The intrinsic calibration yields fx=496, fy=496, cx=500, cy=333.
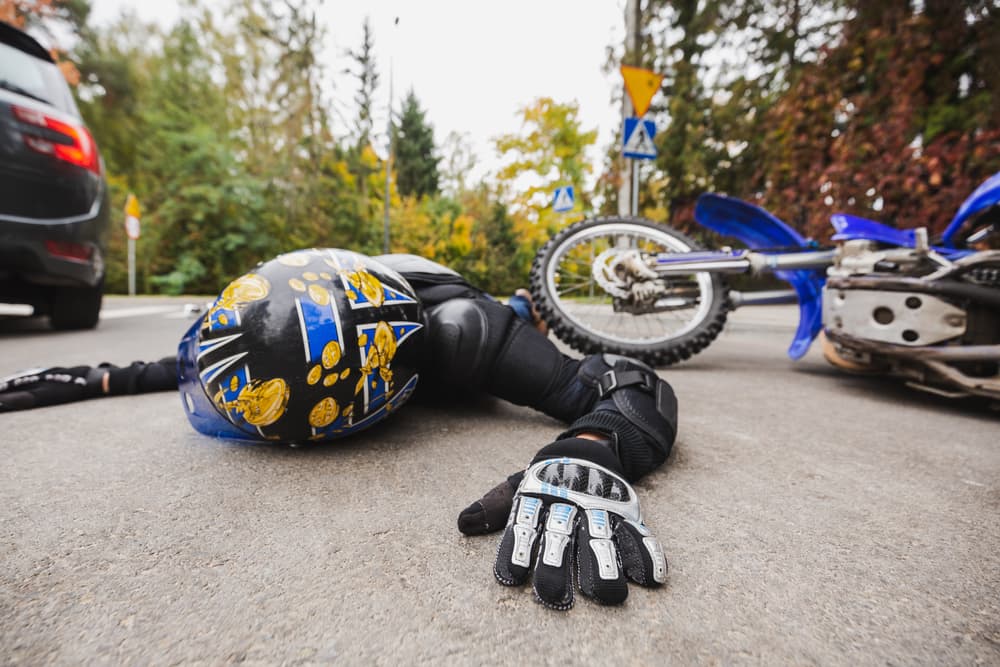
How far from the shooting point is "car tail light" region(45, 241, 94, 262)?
2924 millimetres

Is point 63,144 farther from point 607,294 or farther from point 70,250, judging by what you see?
point 607,294

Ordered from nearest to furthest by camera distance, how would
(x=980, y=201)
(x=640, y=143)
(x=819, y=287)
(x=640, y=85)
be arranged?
(x=980, y=201), (x=819, y=287), (x=640, y=85), (x=640, y=143)

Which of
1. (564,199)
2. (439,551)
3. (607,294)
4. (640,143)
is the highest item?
(564,199)

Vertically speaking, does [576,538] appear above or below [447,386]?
below

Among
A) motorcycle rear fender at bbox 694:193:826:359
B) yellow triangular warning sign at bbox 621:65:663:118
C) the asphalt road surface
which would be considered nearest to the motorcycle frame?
motorcycle rear fender at bbox 694:193:826:359

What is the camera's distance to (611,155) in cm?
984

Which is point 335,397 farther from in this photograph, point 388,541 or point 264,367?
point 388,541

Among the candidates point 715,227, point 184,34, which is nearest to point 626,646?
point 715,227

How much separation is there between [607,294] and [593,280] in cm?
12

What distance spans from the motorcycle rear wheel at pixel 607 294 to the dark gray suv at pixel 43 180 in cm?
281

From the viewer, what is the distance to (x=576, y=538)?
33.6 inches

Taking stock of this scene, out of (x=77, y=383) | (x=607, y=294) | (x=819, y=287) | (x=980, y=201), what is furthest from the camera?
(x=607, y=294)

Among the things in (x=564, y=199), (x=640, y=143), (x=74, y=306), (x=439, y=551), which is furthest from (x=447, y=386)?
(x=564, y=199)

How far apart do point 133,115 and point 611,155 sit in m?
15.7
